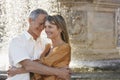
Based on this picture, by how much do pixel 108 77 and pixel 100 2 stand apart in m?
→ 2.44

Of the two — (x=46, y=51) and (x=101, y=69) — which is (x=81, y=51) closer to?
(x=101, y=69)

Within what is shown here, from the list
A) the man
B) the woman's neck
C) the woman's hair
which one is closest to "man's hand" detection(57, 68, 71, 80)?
the man

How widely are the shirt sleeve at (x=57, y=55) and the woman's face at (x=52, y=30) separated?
15cm

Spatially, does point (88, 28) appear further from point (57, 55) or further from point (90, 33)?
point (57, 55)

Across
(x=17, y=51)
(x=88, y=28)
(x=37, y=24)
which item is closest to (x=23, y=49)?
(x=17, y=51)

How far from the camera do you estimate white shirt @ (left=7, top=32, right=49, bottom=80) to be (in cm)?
336

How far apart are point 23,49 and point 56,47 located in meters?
0.30

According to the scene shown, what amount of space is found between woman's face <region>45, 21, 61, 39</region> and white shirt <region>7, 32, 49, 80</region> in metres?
0.19

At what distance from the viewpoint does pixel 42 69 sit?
3330 mm

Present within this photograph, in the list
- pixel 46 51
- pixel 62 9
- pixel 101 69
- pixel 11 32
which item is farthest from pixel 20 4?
pixel 46 51

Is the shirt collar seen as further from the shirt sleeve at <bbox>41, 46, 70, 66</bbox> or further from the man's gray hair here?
the shirt sleeve at <bbox>41, 46, 70, 66</bbox>

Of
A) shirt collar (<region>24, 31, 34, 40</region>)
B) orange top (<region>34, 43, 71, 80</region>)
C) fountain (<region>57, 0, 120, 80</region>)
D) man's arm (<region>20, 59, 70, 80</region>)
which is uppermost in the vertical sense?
shirt collar (<region>24, 31, 34, 40</region>)

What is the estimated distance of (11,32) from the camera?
10617mm

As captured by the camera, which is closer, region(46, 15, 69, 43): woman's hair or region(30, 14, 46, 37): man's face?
region(46, 15, 69, 43): woman's hair
